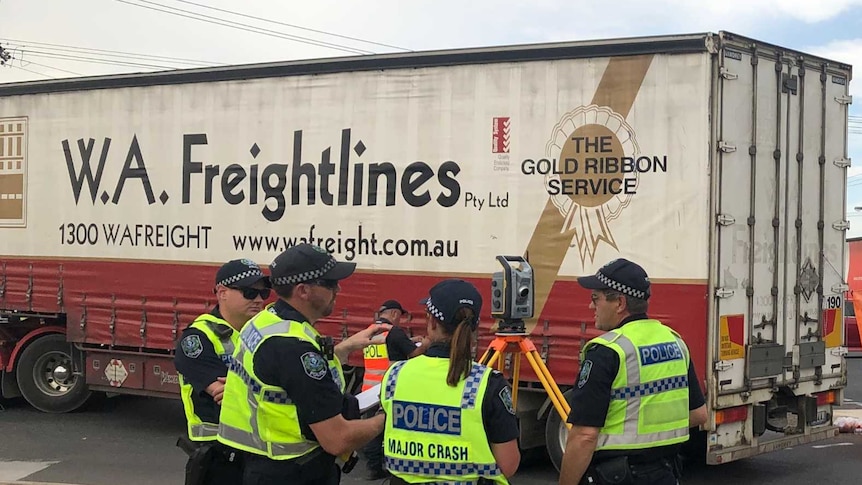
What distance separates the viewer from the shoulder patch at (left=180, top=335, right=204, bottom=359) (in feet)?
14.3

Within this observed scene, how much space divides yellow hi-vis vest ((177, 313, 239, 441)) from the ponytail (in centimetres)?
143

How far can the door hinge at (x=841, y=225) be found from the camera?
8430mm

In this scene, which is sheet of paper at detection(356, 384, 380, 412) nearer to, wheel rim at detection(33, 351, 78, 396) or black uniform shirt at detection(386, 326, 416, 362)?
black uniform shirt at detection(386, 326, 416, 362)

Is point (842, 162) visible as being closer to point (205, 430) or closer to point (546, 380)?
point (546, 380)

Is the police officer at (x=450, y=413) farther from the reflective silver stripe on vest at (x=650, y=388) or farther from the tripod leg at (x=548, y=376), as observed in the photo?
the tripod leg at (x=548, y=376)

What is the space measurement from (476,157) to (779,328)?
2956 millimetres

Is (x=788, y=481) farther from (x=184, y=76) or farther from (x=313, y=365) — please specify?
(x=184, y=76)

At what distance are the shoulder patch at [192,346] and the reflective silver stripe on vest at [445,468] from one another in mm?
1443

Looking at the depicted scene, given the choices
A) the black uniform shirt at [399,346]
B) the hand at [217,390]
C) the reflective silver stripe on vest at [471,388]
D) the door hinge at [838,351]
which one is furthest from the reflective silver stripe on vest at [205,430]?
the door hinge at [838,351]

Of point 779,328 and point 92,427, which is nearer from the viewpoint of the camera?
point 779,328

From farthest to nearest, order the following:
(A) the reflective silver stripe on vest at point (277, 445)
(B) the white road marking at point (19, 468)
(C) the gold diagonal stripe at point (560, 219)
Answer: (B) the white road marking at point (19, 468) < (C) the gold diagonal stripe at point (560, 219) < (A) the reflective silver stripe on vest at point (277, 445)

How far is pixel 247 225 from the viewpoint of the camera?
9367mm

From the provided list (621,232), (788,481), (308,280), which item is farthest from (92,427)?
(308,280)

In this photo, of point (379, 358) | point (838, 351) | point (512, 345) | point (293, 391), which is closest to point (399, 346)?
point (379, 358)
